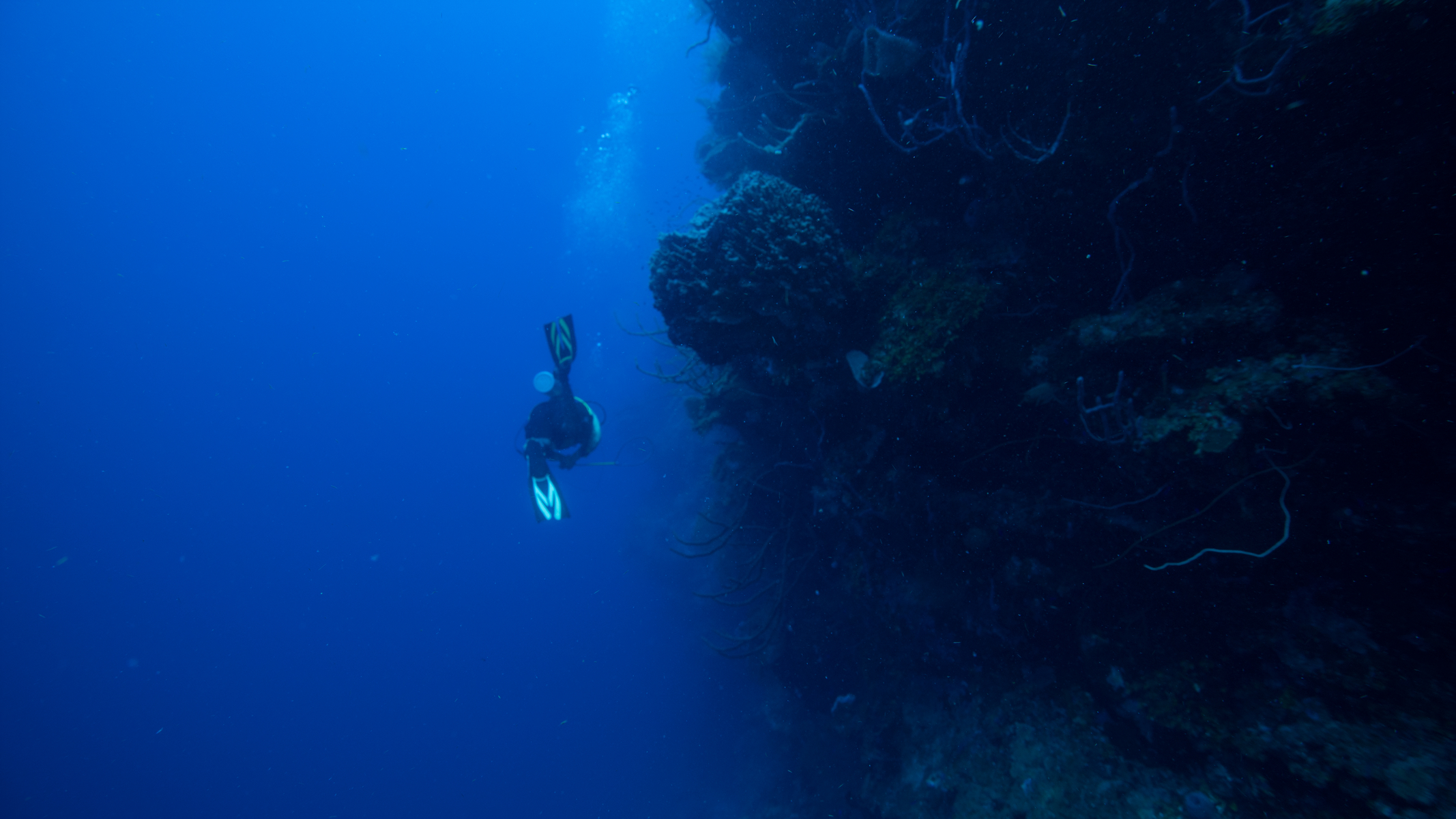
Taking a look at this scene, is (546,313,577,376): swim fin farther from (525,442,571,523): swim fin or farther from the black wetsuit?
(525,442,571,523): swim fin

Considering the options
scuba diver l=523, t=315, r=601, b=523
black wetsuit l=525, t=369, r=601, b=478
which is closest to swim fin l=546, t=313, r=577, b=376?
scuba diver l=523, t=315, r=601, b=523

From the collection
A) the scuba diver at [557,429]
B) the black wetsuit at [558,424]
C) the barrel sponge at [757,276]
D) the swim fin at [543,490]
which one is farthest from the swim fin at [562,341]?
the barrel sponge at [757,276]

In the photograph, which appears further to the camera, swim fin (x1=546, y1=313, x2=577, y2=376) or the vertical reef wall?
swim fin (x1=546, y1=313, x2=577, y2=376)

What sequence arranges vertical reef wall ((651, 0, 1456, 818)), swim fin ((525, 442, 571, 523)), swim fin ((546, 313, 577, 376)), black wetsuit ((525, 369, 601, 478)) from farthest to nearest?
black wetsuit ((525, 369, 601, 478)) → swim fin ((525, 442, 571, 523)) → swim fin ((546, 313, 577, 376)) → vertical reef wall ((651, 0, 1456, 818))

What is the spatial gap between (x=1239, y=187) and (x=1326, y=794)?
3.36 metres

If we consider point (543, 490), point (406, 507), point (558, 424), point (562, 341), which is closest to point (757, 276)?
point (562, 341)

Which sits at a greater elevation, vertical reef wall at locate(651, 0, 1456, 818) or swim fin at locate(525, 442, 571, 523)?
swim fin at locate(525, 442, 571, 523)

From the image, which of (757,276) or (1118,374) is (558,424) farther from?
(1118,374)

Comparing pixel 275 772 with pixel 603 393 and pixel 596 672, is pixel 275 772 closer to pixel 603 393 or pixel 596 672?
pixel 596 672

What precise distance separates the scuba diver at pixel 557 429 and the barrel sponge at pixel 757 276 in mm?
3080

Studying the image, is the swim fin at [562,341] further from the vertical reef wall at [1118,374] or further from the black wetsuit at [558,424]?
the vertical reef wall at [1118,374]

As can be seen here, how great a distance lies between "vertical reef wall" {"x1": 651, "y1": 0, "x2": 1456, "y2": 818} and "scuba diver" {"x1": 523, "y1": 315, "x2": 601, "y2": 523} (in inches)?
124

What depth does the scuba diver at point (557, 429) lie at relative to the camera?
280 inches

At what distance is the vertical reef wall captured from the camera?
232 centimetres
